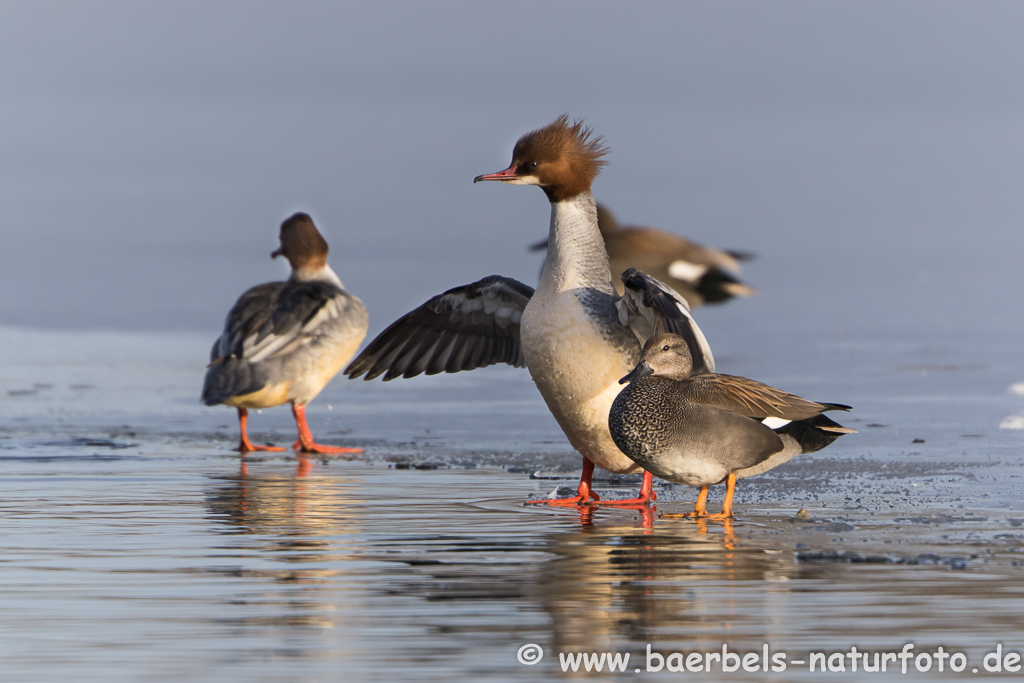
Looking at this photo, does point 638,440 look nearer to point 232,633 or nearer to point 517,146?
point 517,146

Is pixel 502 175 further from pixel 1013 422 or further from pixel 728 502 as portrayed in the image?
pixel 1013 422

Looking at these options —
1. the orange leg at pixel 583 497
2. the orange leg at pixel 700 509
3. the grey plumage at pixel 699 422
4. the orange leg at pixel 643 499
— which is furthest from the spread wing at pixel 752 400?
the orange leg at pixel 583 497

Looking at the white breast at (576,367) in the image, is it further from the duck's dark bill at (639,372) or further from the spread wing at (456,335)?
the spread wing at (456,335)

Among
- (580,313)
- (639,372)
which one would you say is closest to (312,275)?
(580,313)

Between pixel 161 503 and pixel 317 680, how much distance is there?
329cm

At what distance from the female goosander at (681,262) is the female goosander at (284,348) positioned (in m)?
2.54

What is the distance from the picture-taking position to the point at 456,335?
8328mm

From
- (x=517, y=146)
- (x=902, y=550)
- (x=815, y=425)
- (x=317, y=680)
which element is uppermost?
(x=517, y=146)

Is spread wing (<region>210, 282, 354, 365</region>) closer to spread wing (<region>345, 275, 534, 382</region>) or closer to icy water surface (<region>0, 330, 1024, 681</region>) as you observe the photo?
icy water surface (<region>0, 330, 1024, 681</region>)

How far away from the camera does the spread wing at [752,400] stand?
20.4 feet

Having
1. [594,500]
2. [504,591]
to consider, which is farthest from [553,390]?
[504,591]

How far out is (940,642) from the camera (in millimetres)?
3793
